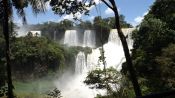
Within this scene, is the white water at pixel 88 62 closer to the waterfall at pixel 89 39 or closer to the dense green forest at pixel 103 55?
the dense green forest at pixel 103 55

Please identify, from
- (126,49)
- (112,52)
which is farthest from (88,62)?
(126,49)

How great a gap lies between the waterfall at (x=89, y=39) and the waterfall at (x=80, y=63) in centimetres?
355

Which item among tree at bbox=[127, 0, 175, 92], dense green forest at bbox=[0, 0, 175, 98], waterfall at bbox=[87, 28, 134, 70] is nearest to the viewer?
dense green forest at bbox=[0, 0, 175, 98]

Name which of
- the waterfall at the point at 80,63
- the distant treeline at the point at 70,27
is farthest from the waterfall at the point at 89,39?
the waterfall at the point at 80,63

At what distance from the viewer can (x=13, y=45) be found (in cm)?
5788

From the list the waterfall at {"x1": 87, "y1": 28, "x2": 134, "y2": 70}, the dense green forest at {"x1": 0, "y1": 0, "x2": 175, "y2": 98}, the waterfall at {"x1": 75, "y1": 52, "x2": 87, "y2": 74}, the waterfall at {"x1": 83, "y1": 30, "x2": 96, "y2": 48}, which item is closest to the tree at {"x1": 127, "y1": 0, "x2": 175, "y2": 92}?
the dense green forest at {"x1": 0, "y1": 0, "x2": 175, "y2": 98}

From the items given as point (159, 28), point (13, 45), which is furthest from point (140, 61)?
point (13, 45)

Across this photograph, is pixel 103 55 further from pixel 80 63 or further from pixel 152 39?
pixel 80 63

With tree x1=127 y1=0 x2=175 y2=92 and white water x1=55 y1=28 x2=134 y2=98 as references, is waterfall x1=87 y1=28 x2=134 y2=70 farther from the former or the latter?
tree x1=127 y1=0 x2=175 y2=92

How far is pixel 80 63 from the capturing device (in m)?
57.7

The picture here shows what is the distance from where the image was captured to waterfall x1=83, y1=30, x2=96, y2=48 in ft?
199

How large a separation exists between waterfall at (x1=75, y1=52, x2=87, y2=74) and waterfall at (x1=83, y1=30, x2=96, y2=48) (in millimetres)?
3553

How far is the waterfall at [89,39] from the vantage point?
199ft

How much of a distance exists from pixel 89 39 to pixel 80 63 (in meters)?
5.14
